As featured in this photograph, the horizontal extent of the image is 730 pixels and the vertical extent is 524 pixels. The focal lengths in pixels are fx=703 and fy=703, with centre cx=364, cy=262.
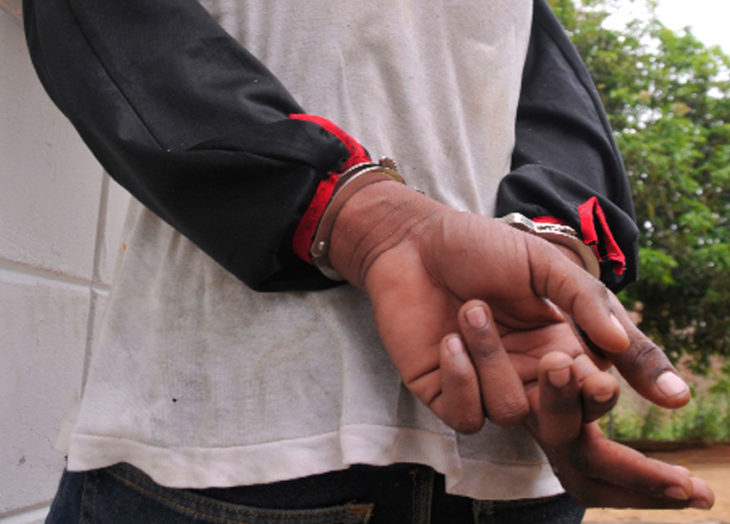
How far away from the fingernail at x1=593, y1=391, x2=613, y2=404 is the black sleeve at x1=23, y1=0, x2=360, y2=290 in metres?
0.37

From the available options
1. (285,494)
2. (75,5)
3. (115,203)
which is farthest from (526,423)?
(115,203)

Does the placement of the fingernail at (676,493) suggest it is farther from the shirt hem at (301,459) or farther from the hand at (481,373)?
the shirt hem at (301,459)

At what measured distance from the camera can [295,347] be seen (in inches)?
34.4

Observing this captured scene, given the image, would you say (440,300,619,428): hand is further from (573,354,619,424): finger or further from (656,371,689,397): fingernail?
(656,371,689,397): fingernail

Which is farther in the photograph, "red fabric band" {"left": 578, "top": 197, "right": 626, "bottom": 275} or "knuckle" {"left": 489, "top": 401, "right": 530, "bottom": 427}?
"red fabric band" {"left": 578, "top": 197, "right": 626, "bottom": 275}

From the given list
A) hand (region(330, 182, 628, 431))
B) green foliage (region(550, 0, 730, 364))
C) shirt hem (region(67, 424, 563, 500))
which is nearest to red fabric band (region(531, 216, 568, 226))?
hand (region(330, 182, 628, 431))

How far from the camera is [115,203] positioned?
191 centimetres

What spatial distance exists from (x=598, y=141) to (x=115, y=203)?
1.29m

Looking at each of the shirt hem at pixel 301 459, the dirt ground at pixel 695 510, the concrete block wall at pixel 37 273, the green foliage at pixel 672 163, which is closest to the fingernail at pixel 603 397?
the shirt hem at pixel 301 459

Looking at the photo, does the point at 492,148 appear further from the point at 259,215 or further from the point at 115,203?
the point at 115,203

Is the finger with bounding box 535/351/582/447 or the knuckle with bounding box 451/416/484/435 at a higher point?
the finger with bounding box 535/351/582/447

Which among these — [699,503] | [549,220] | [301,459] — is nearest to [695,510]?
[549,220]

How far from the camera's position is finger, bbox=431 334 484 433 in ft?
2.32

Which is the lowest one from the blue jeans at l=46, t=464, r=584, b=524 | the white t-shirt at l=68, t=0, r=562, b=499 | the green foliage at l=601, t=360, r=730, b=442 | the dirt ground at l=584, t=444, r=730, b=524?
the green foliage at l=601, t=360, r=730, b=442
